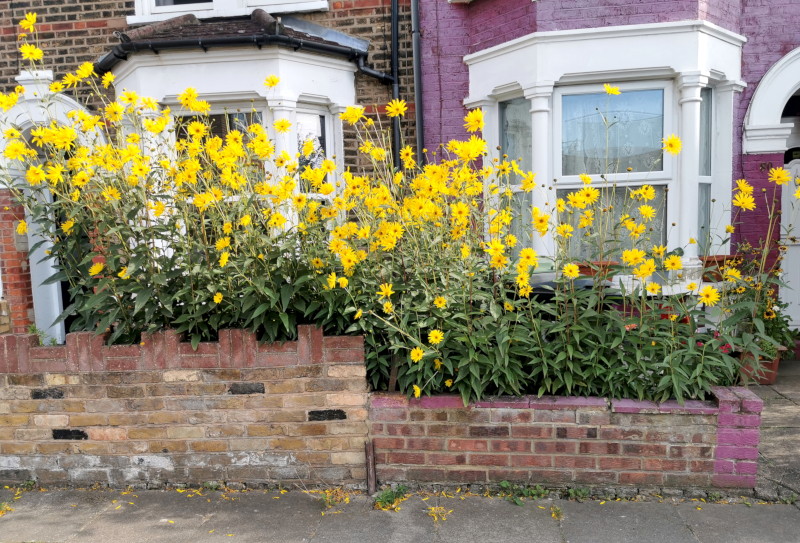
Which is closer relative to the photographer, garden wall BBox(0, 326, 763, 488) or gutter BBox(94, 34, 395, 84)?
garden wall BBox(0, 326, 763, 488)

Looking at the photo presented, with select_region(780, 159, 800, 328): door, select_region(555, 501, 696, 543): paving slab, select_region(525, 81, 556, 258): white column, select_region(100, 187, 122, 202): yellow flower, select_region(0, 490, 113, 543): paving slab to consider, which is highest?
select_region(525, 81, 556, 258): white column

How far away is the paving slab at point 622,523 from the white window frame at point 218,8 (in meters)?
5.38

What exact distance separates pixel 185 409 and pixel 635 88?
462cm

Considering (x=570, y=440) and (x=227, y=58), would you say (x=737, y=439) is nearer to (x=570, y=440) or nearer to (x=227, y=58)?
(x=570, y=440)

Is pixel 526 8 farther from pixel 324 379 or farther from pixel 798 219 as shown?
pixel 324 379

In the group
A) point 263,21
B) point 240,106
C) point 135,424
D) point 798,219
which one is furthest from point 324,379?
point 798,219

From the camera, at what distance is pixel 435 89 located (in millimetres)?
6398

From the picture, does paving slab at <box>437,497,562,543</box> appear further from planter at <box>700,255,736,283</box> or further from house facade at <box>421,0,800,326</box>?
house facade at <box>421,0,800,326</box>

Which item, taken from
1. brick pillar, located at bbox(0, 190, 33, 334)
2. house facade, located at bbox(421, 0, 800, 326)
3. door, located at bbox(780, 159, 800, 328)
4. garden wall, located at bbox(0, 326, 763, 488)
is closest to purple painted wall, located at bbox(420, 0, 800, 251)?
house facade, located at bbox(421, 0, 800, 326)

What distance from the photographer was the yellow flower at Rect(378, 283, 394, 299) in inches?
118

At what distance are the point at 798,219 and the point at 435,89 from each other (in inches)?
160

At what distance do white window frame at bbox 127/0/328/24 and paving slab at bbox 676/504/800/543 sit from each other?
5604 millimetres

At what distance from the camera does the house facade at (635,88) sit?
5473 mm

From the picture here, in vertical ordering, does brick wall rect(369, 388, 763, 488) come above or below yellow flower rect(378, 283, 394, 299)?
below
